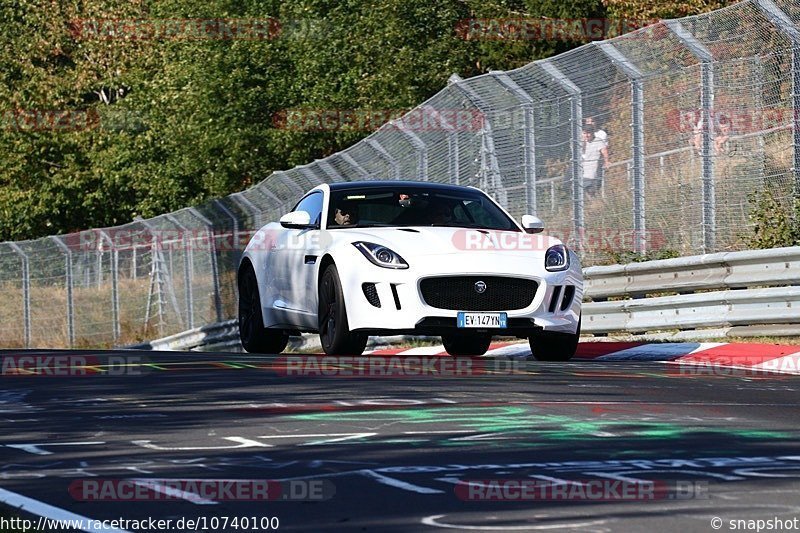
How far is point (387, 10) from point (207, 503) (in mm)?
34425

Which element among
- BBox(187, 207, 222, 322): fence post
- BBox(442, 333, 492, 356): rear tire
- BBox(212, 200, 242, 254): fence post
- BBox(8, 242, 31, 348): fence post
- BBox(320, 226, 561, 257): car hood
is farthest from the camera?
BBox(8, 242, 31, 348): fence post

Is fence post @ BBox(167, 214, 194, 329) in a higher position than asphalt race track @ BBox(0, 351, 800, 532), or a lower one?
higher

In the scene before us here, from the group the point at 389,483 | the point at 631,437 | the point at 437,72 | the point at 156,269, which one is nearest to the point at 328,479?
the point at 389,483

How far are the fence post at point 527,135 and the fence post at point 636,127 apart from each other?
1.71 m

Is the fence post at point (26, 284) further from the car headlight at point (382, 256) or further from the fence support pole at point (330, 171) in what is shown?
the car headlight at point (382, 256)

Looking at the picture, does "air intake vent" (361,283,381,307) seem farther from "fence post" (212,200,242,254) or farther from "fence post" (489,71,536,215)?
"fence post" (212,200,242,254)

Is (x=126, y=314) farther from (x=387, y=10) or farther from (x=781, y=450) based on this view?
(x=781, y=450)

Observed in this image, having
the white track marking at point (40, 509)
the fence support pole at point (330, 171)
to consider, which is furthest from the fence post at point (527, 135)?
the white track marking at point (40, 509)

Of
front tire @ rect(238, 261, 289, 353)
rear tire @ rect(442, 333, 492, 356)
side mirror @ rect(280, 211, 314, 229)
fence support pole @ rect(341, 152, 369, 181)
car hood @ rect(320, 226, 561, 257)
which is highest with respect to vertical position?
fence support pole @ rect(341, 152, 369, 181)

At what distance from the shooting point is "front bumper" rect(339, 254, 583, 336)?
1340cm

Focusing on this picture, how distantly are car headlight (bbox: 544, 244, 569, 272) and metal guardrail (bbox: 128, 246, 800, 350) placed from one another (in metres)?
2.31

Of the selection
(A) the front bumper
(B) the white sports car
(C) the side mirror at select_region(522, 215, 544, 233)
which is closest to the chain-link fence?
(B) the white sports car

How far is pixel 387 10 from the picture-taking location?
39.9 m

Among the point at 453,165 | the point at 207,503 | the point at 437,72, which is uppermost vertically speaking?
the point at 437,72
